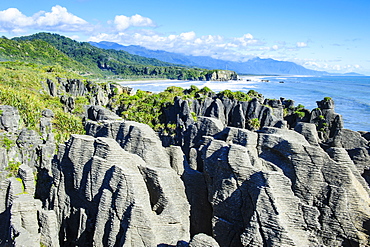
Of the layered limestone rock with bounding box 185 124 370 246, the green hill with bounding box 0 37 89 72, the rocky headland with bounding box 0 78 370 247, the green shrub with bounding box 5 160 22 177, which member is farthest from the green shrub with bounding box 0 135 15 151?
the green hill with bounding box 0 37 89 72

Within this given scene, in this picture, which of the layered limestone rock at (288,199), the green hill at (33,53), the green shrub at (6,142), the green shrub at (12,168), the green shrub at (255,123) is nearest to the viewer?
the layered limestone rock at (288,199)

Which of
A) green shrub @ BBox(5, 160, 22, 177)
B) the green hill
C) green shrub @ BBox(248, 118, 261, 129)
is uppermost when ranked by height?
the green hill

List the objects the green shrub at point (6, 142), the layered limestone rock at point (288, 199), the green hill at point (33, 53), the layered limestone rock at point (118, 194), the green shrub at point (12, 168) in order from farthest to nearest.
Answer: the green hill at point (33, 53), the green shrub at point (6, 142), the green shrub at point (12, 168), the layered limestone rock at point (118, 194), the layered limestone rock at point (288, 199)

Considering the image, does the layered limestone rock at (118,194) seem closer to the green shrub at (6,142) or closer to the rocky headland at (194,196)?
the rocky headland at (194,196)

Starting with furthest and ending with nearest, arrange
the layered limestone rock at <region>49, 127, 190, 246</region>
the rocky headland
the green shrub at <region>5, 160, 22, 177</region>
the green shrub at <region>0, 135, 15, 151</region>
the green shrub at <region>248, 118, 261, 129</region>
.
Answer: the green shrub at <region>248, 118, 261, 129</region>, the green shrub at <region>0, 135, 15, 151</region>, the green shrub at <region>5, 160, 22, 177</region>, the layered limestone rock at <region>49, 127, 190, 246</region>, the rocky headland

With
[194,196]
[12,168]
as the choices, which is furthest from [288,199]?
[12,168]

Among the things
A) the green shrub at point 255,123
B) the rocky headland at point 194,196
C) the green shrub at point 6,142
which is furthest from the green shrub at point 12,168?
the green shrub at point 255,123

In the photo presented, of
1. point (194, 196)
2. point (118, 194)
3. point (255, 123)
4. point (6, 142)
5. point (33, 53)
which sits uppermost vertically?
point (33, 53)

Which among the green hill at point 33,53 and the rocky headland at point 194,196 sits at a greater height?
the green hill at point 33,53

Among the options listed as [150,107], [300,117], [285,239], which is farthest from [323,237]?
[150,107]

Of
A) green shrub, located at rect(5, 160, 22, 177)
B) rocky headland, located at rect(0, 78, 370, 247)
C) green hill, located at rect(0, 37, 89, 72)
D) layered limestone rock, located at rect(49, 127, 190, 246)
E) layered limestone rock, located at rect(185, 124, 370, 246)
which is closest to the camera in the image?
layered limestone rock, located at rect(185, 124, 370, 246)

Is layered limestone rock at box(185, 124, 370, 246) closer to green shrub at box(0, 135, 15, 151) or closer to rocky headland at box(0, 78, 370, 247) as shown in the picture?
rocky headland at box(0, 78, 370, 247)

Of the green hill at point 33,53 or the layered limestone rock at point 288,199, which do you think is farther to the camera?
the green hill at point 33,53

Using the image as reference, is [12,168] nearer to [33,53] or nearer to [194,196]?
[194,196]
